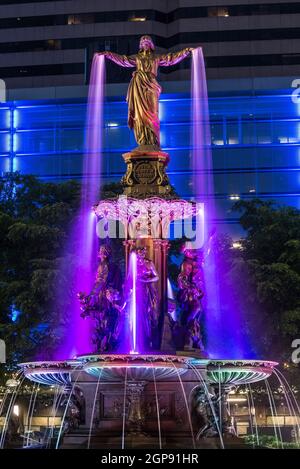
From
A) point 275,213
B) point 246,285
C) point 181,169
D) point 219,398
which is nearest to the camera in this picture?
point 219,398

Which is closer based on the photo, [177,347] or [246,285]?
[177,347]

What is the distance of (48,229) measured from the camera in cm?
3788

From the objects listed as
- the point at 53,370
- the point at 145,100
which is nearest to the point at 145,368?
the point at 53,370

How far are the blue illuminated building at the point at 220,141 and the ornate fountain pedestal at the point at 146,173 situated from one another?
140 ft

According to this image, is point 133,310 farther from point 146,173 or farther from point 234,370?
point 146,173

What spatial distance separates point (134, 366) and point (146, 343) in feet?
8.93

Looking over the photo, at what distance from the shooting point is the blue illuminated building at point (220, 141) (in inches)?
2697

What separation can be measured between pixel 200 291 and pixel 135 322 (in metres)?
1.86

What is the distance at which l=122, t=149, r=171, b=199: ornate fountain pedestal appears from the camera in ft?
83.0

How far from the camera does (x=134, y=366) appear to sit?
68.8 ft
